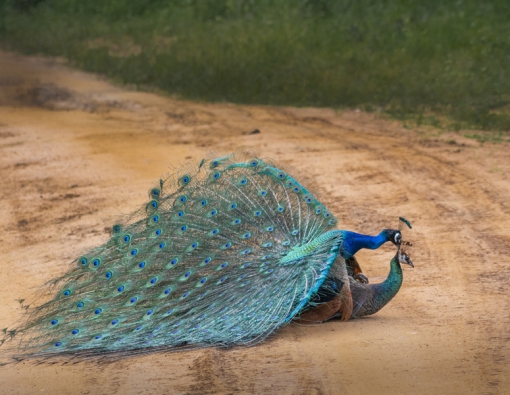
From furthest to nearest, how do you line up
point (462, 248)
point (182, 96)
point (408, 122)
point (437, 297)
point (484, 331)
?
point (182, 96) < point (408, 122) < point (462, 248) < point (437, 297) < point (484, 331)

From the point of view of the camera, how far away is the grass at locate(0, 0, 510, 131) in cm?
1385

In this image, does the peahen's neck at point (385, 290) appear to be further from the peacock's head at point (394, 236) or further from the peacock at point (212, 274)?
the peacock's head at point (394, 236)

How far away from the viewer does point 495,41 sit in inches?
625

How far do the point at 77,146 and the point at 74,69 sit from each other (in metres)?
5.10

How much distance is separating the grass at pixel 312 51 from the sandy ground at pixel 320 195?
78 centimetres

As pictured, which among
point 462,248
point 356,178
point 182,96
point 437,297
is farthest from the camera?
point 182,96

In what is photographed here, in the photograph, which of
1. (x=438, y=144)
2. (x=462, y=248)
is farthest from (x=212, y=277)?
(x=438, y=144)

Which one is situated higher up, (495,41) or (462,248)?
(495,41)

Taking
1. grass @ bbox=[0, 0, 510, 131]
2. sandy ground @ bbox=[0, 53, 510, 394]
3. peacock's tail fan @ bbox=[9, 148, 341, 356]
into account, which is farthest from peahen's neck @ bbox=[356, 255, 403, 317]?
grass @ bbox=[0, 0, 510, 131]

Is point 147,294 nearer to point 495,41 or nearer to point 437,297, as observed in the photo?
point 437,297

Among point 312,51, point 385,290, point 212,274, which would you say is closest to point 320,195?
point 385,290

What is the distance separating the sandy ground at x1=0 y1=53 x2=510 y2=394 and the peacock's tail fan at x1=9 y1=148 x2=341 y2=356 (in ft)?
0.72

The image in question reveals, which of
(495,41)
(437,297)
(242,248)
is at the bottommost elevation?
(437,297)

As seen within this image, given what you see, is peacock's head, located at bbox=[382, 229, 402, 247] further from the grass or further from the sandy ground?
the grass
